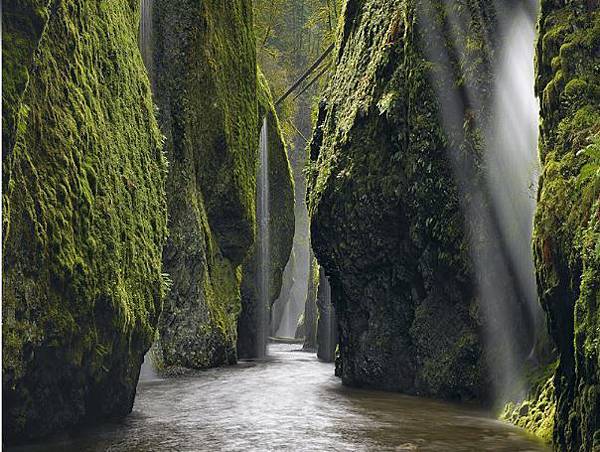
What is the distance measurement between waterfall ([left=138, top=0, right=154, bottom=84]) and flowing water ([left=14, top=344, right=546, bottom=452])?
8.28 meters

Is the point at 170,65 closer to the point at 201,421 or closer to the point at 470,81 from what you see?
the point at 470,81

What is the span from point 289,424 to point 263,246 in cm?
1740

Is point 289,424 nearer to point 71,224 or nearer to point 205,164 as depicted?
point 71,224

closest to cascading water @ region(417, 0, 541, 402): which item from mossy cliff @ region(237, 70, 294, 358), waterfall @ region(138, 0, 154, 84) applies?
waterfall @ region(138, 0, 154, 84)

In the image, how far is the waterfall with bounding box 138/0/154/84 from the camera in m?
17.4

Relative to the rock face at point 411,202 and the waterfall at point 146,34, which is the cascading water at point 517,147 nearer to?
the rock face at point 411,202

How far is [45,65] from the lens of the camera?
736cm

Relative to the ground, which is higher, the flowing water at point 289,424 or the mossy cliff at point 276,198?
the mossy cliff at point 276,198

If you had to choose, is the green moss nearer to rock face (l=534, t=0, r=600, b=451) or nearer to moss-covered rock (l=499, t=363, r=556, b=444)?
moss-covered rock (l=499, t=363, r=556, b=444)

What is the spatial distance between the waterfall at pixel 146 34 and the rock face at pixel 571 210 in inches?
474

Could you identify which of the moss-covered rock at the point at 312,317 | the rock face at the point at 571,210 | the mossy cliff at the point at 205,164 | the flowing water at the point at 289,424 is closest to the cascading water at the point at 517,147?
the flowing water at the point at 289,424

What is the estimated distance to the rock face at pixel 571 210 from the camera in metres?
5.29

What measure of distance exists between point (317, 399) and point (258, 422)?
2.94m

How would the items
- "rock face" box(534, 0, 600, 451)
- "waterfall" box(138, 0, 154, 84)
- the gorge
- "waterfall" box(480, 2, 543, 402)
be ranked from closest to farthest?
"rock face" box(534, 0, 600, 451), the gorge, "waterfall" box(480, 2, 543, 402), "waterfall" box(138, 0, 154, 84)
